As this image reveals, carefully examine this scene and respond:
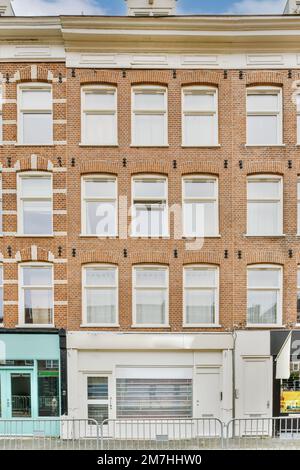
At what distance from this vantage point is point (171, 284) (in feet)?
25.1

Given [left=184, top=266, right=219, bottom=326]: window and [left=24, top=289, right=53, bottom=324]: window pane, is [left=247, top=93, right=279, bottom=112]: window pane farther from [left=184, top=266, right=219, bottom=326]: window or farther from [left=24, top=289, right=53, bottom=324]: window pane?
[left=24, top=289, right=53, bottom=324]: window pane

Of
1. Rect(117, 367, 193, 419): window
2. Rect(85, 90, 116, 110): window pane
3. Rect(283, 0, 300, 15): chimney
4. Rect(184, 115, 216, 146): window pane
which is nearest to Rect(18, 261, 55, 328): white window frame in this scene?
Rect(117, 367, 193, 419): window

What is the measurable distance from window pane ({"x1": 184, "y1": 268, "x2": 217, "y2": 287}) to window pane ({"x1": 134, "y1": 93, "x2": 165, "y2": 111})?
11.0 ft

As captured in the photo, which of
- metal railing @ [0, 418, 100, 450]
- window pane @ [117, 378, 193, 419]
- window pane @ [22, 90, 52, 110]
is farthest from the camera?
window pane @ [22, 90, 52, 110]

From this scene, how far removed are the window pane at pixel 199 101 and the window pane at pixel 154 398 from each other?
17.8ft

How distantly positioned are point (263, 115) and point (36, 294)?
582 cm

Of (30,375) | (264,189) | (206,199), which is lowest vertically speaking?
(30,375)

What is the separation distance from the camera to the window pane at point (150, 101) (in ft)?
25.7

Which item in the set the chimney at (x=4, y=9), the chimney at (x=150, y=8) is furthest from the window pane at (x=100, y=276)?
the chimney at (x=4, y=9)

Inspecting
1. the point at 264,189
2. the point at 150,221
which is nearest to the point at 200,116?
the point at 264,189

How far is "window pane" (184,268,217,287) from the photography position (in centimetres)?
771

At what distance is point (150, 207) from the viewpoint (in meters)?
7.62

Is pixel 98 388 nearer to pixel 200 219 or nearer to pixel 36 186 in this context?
pixel 200 219
